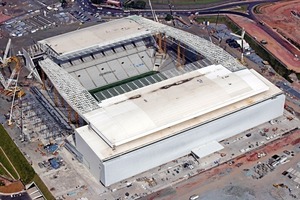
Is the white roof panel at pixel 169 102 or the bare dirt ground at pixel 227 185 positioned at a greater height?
the white roof panel at pixel 169 102

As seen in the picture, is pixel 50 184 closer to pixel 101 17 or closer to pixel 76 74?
pixel 76 74

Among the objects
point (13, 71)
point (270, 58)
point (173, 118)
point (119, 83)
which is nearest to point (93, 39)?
point (119, 83)

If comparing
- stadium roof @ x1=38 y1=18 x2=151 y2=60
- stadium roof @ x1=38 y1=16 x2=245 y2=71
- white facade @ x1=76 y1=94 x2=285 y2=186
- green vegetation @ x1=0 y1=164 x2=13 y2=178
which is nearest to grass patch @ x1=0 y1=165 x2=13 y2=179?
green vegetation @ x1=0 y1=164 x2=13 y2=178

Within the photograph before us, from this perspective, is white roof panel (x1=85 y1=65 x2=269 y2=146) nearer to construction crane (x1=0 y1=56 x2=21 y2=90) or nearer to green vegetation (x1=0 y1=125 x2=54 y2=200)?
green vegetation (x1=0 y1=125 x2=54 y2=200)

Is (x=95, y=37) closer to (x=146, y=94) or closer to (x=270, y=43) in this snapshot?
(x=146, y=94)

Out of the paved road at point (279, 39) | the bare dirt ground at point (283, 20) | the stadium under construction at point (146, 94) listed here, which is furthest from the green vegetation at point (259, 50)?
the stadium under construction at point (146, 94)

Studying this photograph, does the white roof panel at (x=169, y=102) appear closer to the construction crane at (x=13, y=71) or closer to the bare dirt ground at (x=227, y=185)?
the bare dirt ground at (x=227, y=185)

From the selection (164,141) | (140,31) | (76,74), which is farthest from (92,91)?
(164,141)
